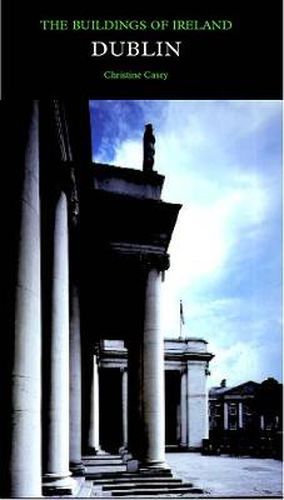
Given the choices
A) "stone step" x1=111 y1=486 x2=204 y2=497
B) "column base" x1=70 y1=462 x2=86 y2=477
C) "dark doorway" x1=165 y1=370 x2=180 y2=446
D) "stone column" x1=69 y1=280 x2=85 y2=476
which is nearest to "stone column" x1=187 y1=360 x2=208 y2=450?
"dark doorway" x1=165 y1=370 x2=180 y2=446

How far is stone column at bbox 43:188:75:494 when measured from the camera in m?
16.6

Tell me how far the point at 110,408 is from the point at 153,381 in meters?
60.9

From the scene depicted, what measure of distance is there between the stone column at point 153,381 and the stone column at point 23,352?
21652 mm

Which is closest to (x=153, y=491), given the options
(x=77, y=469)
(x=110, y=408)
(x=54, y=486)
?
(x=77, y=469)

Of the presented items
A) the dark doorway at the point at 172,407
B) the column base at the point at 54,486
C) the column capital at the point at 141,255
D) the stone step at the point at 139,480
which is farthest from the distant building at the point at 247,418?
the column base at the point at 54,486

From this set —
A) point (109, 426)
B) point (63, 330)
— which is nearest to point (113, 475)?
point (63, 330)

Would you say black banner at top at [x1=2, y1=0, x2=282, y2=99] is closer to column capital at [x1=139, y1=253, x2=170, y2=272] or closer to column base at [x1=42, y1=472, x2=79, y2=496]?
column base at [x1=42, y1=472, x2=79, y2=496]

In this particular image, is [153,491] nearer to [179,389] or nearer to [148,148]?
[148,148]

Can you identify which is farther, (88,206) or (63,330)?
(88,206)

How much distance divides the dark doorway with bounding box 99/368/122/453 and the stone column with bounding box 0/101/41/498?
3022 inches

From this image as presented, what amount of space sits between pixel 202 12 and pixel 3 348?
7.45 meters

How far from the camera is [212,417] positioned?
522ft

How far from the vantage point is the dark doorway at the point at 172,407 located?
93.9 meters

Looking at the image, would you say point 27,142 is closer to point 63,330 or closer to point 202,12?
point 202,12
